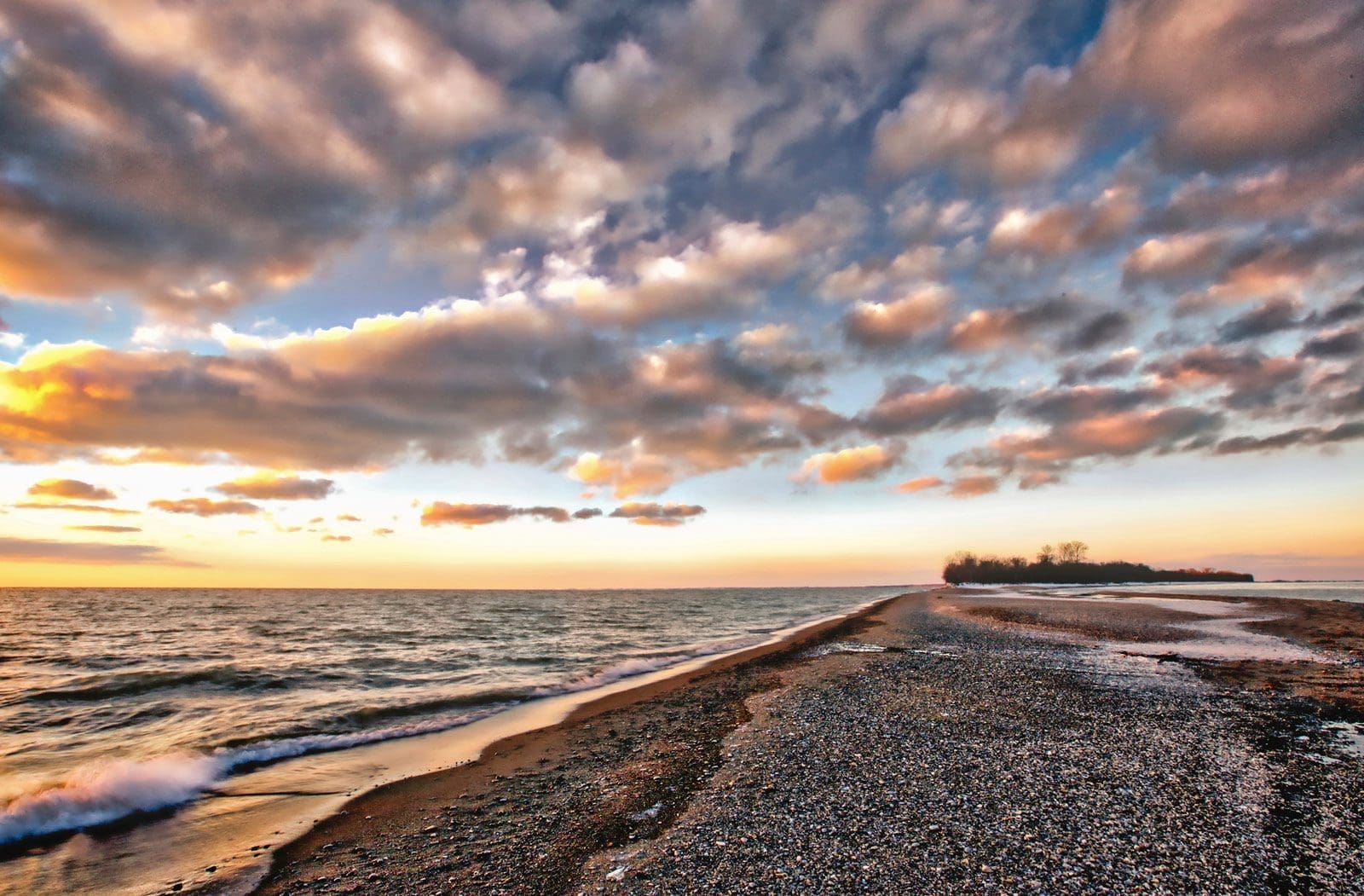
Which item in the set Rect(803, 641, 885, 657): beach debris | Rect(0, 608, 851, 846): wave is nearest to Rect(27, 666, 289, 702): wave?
Rect(0, 608, 851, 846): wave

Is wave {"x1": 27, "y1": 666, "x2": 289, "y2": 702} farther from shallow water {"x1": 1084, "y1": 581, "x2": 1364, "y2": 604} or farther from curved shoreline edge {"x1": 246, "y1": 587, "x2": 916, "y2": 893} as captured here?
shallow water {"x1": 1084, "y1": 581, "x2": 1364, "y2": 604}

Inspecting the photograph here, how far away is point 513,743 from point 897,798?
921cm

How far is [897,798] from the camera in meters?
8.73

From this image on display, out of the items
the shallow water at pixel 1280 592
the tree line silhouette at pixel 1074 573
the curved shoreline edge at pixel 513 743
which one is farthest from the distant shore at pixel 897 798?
the tree line silhouette at pixel 1074 573

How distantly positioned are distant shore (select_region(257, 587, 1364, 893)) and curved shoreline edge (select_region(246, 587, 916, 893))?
90mm

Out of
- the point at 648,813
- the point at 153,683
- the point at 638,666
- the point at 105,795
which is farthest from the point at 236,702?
the point at 648,813

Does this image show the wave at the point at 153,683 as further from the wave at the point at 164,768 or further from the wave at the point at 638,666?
the wave at the point at 638,666

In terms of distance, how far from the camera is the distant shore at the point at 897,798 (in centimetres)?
682

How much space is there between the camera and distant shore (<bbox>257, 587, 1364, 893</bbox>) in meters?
6.82

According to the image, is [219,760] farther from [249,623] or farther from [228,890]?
[249,623]

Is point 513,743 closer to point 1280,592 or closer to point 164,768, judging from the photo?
point 164,768

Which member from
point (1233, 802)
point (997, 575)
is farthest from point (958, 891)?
point (997, 575)

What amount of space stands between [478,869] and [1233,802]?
10.8 metres

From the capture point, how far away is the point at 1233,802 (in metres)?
8.52
